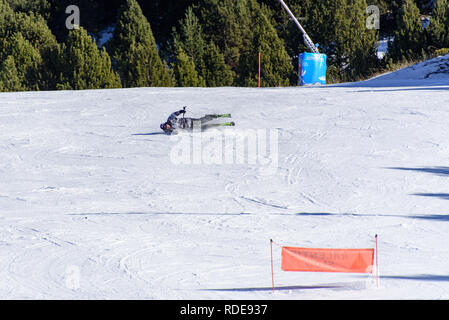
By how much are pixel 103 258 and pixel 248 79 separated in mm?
26587

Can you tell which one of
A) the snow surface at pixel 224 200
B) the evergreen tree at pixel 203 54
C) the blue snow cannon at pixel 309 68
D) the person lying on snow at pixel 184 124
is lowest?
the snow surface at pixel 224 200

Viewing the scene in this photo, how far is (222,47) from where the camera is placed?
42.9 m

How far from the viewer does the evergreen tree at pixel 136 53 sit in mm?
36750

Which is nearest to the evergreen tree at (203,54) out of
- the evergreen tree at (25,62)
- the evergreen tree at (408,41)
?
the evergreen tree at (25,62)

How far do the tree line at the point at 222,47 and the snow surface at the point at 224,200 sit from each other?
603 inches

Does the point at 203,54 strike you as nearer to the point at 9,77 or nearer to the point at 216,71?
the point at 216,71

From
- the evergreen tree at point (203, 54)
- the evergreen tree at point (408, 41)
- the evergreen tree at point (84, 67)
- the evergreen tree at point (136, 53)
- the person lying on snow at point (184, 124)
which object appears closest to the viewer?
the person lying on snow at point (184, 124)

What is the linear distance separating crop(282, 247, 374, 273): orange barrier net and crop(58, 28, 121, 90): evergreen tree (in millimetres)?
28818

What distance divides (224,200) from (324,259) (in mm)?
4359

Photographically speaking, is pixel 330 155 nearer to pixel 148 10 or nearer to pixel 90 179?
pixel 90 179

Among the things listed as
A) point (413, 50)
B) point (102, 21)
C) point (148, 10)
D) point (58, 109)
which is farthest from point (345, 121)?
point (102, 21)

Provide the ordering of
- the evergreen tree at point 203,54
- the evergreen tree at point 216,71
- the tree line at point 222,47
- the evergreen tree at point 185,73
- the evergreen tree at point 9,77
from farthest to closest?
the evergreen tree at point 203,54 → the evergreen tree at point 216,71 → the evergreen tree at point 9,77 → the evergreen tree at point 185,73 → the tree line at point 222,47

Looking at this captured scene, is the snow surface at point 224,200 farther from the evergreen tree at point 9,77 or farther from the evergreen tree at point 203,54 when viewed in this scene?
the evergreen tree at point 203,54

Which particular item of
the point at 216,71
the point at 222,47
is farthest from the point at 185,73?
the point at 222,47
